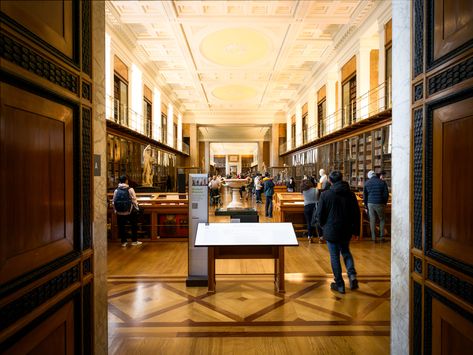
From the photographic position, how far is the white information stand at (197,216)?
439 cm

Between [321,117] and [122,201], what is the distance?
12.4 meters

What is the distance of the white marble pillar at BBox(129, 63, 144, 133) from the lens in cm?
1326

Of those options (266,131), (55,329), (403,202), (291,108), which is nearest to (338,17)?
(403,202)

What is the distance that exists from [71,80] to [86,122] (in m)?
0.27

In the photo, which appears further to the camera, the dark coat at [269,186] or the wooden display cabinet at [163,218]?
the dark coat at [269,186]

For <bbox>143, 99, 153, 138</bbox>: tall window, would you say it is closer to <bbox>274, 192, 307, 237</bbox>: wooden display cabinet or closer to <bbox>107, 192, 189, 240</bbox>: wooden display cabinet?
<bbox>107, 192, 189, 240</bbox>: wooden display cabinet

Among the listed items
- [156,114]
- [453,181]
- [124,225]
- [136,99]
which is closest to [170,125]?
[156,114]

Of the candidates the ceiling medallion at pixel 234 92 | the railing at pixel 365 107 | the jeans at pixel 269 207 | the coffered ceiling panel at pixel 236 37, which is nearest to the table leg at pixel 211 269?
the railing at pixel 365 107

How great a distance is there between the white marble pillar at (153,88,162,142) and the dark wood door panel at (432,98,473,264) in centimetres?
1569

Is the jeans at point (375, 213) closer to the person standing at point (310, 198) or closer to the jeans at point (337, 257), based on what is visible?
the person standing at point (310, 198)

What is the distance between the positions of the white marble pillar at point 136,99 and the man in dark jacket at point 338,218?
10733 mm

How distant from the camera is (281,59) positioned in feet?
45.1

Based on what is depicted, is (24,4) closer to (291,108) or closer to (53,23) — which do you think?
(53,23)

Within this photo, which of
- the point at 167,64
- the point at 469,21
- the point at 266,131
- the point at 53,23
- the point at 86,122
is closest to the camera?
the point at 469,21
